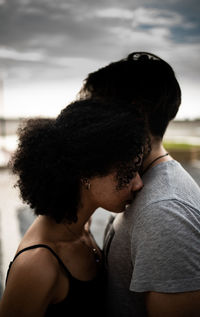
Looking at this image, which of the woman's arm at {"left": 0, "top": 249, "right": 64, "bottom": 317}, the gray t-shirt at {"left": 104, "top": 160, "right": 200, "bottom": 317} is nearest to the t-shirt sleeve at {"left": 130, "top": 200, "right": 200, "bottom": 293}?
the gray t-shirt at {"left": 104, "top": 160, "right": 200, "bottom": 317}

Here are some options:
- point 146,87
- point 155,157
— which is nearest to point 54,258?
point 155,157

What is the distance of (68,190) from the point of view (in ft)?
5.24

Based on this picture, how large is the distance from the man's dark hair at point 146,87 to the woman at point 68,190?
17 cm

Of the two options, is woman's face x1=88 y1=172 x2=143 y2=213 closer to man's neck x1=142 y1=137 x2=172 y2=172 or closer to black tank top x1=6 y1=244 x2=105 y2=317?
man's neck x1=142 y1=137 x2=172 y2=172

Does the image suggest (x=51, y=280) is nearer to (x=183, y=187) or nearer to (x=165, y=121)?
(x=183, y=187)

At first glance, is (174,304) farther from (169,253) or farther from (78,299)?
(78,299)

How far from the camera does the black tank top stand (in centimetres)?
142

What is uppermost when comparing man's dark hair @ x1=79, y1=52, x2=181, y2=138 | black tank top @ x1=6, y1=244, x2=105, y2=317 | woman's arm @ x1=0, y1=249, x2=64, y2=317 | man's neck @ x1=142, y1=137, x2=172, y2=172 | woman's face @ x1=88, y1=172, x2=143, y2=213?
man's dark hair @ x1=79, y1=52, x2=181, y2=138

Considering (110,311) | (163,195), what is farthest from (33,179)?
(110,311)

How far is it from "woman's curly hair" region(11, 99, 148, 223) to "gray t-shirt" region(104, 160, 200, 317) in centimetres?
20

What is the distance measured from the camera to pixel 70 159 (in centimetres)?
150

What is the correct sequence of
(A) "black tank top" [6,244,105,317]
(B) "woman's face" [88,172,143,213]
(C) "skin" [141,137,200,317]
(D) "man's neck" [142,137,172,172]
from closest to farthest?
(C) "skin" [141,137,200,317] → (A) "black tank top" [6,244,105,317] → (B) "woman's face" [88,172,143,213] → (D) "man's neck" [142,137,172,172]

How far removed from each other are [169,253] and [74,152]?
24.9 inches

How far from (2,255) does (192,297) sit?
3.70 meters
